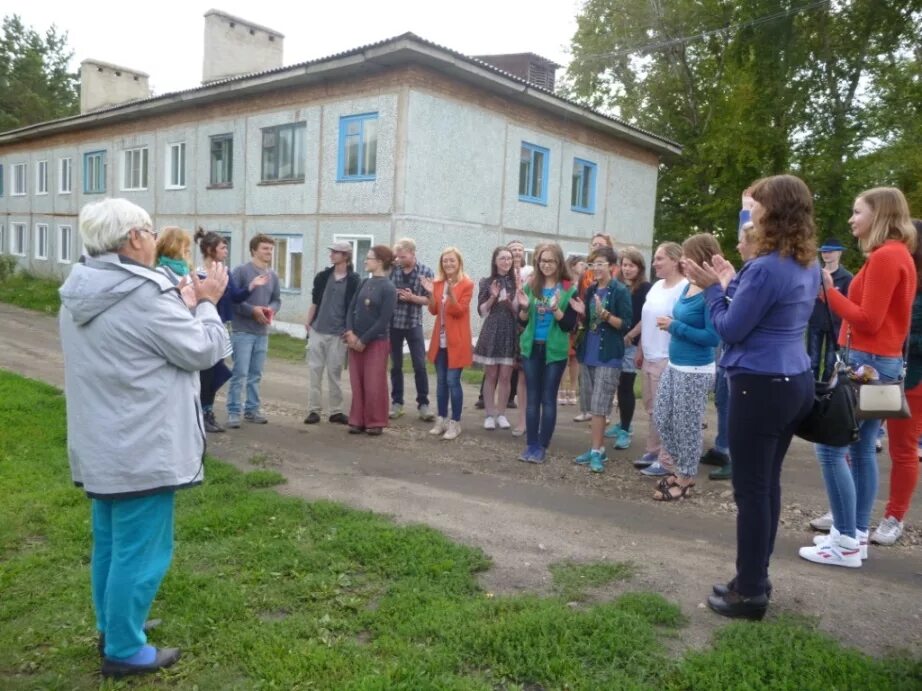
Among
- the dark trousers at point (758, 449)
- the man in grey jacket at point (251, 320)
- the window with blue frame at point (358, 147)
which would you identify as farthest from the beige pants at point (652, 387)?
the window with blue frame at point (358, 147)

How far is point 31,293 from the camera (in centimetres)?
2394

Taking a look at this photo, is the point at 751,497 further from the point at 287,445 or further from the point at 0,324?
the point at 0,324

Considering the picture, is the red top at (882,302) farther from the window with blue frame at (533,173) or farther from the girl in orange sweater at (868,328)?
the window with blue frame at (533,173)

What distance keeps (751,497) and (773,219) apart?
129cm

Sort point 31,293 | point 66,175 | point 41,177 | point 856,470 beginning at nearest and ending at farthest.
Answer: point 856,470 < point 31,293 < point 66,175 < point 41,177

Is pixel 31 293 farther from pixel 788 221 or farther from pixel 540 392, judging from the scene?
pixel 788 221

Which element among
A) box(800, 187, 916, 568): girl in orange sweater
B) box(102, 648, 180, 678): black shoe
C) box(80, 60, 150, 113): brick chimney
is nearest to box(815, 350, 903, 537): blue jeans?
box(800, 187, 916, 568): girl in orange sweater

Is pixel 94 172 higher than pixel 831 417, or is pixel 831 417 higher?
pixel 94 172

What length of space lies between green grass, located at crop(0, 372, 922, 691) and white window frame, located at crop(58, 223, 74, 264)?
26.9 m

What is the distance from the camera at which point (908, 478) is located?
470 cm

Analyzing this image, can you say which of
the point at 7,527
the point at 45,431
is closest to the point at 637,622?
the point at 7,527

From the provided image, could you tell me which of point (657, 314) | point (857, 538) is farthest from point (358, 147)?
point (857, 538)

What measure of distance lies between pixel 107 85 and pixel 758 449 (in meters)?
33.9

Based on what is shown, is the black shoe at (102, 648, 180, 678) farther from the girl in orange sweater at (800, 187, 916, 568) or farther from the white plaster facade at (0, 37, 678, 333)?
the white plaster facade at (0, 37, 678, 333)
